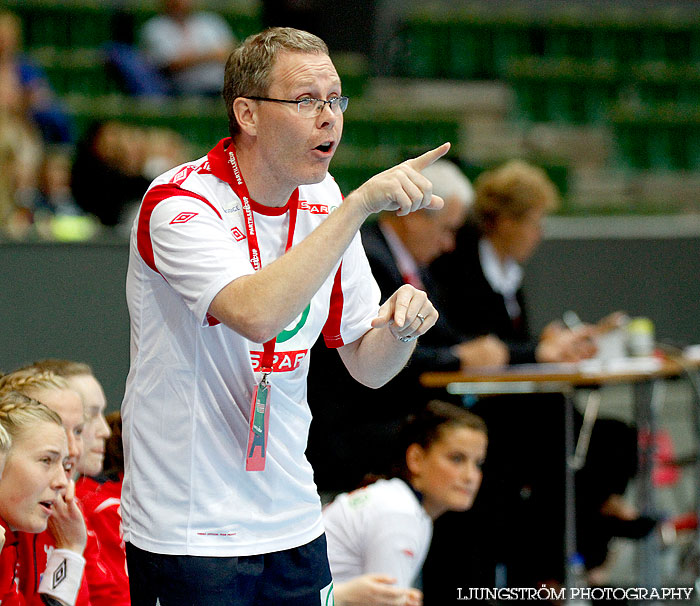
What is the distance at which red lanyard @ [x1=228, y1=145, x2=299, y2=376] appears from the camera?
6.47 feet

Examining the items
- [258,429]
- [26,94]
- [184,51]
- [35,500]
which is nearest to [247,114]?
[258,429]

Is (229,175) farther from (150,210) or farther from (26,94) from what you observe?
(26,94)

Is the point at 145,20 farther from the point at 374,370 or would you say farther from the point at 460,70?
the point at 374,370

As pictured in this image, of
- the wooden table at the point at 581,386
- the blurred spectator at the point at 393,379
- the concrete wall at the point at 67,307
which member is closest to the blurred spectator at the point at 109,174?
the concrete wall at the point at 67,307

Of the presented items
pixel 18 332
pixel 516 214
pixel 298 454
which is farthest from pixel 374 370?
pixel 18 332

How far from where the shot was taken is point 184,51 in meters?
8.47

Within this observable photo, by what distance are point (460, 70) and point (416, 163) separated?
29.2ft

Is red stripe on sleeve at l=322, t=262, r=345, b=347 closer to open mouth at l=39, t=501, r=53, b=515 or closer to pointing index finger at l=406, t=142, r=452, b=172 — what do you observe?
pointing index finger at l=406, t=142, r=452, b=172

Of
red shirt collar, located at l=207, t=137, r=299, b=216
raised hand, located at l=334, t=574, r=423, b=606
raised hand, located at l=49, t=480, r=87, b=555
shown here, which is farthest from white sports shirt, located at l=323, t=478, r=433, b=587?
red shirt collar, located at l=207, t=137, r=299, b=216

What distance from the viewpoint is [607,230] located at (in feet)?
23.2

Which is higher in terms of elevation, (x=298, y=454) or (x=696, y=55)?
(x=696, y=55)

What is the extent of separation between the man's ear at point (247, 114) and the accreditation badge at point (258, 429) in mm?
494

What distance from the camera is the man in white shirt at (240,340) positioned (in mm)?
1850

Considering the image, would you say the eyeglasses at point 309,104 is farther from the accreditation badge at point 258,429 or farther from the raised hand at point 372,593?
the raised hand at point 372,593
